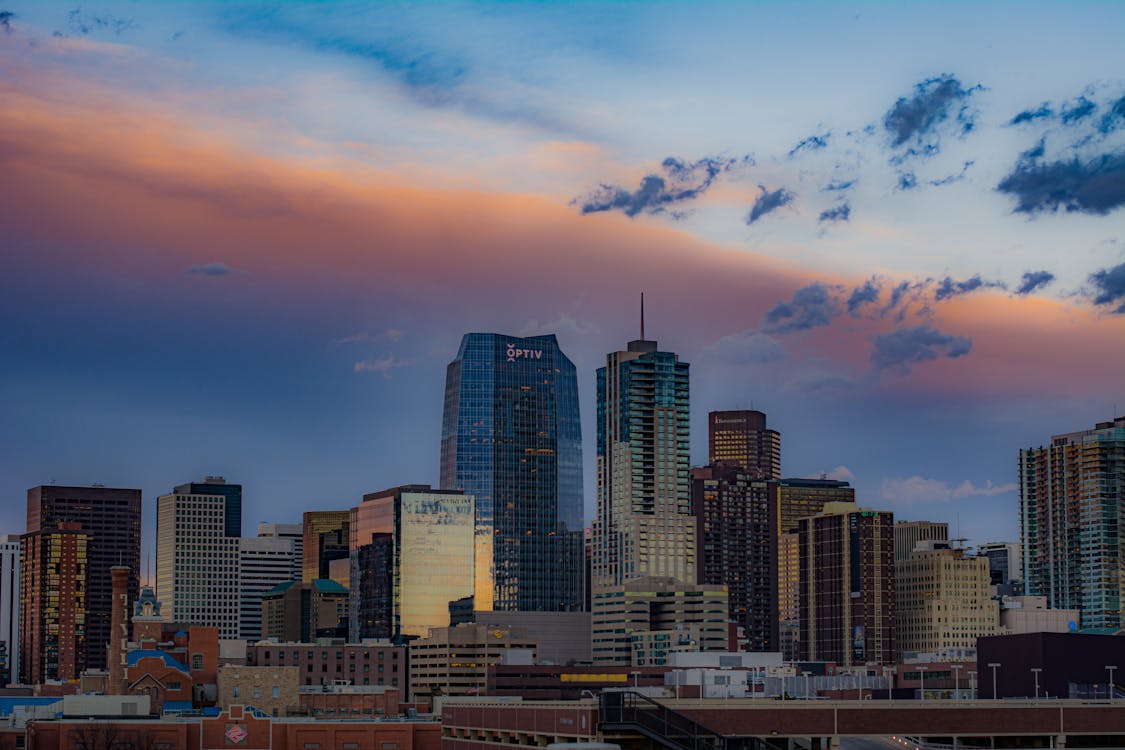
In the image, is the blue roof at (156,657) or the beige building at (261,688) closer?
the beige building at (261,688)

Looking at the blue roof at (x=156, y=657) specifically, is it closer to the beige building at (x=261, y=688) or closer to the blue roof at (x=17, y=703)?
the beige building at (x=261, y=688)

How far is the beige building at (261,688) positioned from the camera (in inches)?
6900

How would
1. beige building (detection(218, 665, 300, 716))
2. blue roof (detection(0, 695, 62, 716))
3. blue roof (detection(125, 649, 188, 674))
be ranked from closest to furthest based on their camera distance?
1. blue roof (detection(0, 695, 62, 716))
2. beige building (detection(218, 665, 300, 716))
3. blue roof (detection(125, 649, 188, 674))

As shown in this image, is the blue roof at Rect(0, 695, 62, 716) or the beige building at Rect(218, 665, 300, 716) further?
the beige building at Rect(218, 665, 300, 716)

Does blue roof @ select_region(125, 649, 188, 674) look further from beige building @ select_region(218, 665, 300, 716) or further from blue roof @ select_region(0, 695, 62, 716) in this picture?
blue roof @ select_region(0, 695, 62, 716)

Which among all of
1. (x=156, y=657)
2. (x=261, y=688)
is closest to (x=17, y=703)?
(x=156, y=657)

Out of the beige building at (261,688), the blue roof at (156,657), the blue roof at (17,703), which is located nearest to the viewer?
the blue roof at (17,703)

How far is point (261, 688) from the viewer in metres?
177

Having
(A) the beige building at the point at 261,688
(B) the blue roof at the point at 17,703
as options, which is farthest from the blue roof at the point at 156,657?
(B) the blue roof at the point at 17,703

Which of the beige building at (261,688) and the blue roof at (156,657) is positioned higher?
the blue roof at (156,657)

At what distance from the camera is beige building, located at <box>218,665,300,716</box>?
175250mm

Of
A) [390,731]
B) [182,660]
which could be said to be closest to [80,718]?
[390,731]

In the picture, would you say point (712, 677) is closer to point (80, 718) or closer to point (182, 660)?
point (182, 660)

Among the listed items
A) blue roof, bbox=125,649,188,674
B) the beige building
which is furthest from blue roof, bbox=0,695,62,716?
the beige building
